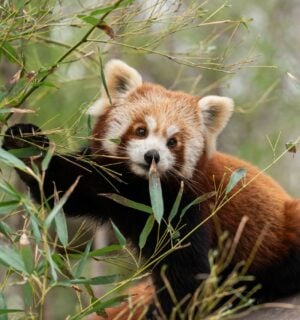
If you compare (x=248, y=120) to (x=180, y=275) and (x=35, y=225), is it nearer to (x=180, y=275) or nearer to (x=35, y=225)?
(x=180, y=275)

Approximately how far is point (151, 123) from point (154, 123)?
0.06 feet

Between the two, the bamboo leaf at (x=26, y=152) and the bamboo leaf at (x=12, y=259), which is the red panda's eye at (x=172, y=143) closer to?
the bamboo leaf at (x=26, y=152)

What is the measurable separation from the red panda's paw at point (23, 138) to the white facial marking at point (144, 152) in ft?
1.59

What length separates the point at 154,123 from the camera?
13.7 feet

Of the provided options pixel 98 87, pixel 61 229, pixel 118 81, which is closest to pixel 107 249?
pixel 61 229

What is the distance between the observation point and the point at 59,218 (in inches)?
122

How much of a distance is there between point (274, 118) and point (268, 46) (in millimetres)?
1344

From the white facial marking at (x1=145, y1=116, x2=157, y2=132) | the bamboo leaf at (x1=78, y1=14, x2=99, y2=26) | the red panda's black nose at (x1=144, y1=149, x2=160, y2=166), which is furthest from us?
the white facial marking at (x1=145, y1=116, x2=157, y2=132)

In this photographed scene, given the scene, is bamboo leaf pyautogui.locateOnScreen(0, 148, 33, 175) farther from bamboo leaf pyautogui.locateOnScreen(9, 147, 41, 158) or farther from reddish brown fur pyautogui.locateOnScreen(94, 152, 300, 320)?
reddish brown fur pyautogui.locateOnScreen(94, 152, 300, 320)

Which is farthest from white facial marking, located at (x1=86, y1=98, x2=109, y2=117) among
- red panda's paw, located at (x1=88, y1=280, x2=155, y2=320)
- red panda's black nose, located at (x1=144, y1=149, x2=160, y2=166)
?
red panda's paw, located at (x1=88, y1=280, x2=155, y2=320)

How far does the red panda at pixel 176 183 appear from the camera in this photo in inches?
161

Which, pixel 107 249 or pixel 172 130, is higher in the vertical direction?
pixel 172 130

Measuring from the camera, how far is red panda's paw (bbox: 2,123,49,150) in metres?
3.64

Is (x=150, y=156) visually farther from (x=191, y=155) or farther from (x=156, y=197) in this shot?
(x=156, y=197)
